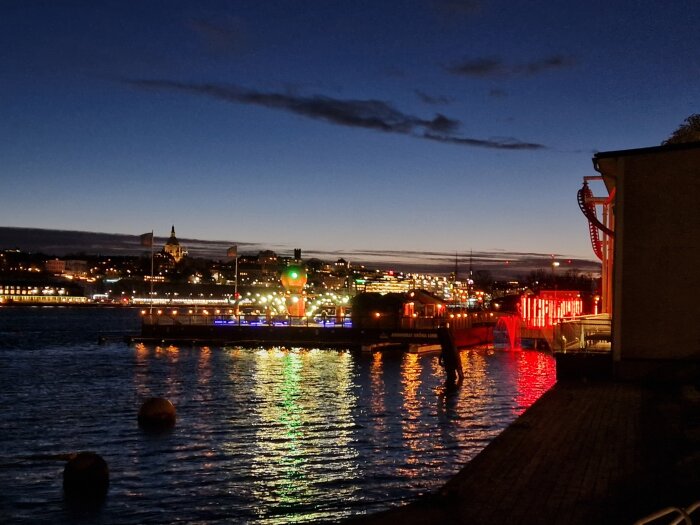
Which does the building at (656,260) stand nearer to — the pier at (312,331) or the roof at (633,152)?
the roof at (633,152)

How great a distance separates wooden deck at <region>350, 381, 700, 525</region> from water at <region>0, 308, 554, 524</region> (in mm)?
3145

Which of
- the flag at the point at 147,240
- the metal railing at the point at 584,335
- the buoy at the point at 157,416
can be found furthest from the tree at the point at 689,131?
the flag at the point at 147,240

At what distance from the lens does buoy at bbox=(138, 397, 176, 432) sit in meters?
24.5

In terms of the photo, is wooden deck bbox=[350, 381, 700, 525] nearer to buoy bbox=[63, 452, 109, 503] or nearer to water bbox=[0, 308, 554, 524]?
water bbox=[0, 308, 554, 524]

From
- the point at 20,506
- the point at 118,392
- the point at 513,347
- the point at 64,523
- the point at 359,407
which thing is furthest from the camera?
the point at 513,347

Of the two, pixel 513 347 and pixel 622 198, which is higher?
pixel 622 198

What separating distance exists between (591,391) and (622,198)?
572cm

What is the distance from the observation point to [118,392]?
3659 centimetres

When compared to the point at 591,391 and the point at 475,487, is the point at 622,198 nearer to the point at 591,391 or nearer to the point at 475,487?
the point at 591,391

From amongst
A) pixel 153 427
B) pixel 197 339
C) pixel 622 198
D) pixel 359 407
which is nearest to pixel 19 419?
pixel 153 427

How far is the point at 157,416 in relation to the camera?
24.8m

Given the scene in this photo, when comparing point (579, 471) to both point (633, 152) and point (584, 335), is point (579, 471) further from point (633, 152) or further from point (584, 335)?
point (584, 335)

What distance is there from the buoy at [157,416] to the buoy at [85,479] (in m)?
7.82

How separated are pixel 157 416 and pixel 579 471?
15900 mm
